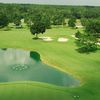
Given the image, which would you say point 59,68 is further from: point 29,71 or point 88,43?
point 88,43

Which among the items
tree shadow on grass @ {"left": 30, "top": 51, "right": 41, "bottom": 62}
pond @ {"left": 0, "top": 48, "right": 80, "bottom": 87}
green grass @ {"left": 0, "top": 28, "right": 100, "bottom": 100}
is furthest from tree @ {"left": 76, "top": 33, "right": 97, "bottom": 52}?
pond @ {"left": 0, "top": 48, "right": 80, "bottom": 87}

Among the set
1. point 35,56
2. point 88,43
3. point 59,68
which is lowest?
point 35,56

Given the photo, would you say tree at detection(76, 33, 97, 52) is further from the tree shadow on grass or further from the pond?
the pond

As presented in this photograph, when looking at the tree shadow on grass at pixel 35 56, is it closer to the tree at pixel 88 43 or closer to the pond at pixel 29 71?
the pond at pixel 29 71

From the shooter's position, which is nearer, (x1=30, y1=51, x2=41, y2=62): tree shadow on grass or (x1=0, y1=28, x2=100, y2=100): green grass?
(x1=0, y1=28, x2=100, y2=100): green grass

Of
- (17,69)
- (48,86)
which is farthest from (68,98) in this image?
(17,69)

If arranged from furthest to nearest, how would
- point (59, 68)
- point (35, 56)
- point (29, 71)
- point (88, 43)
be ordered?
point (88, 43) < point (35, 56) < point (59, 68) < point (29, 71)

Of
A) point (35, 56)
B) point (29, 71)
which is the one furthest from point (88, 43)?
point (29, 71)

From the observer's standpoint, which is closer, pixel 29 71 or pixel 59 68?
pixel 29 71
